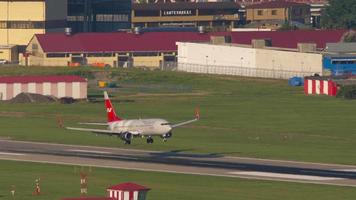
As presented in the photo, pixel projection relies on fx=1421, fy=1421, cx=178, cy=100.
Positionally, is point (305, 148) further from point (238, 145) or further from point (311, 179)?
A: point (311, 179)

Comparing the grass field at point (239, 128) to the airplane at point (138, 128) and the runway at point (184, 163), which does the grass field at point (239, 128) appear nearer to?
the runway at point (184, 163)

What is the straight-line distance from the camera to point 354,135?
518 ft

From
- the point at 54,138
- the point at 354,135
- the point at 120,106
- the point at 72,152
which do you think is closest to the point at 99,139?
the point at 54,138

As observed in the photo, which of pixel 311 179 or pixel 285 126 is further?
pixel 285 126

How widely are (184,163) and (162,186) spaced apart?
19916 millimetres

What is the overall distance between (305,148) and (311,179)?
94.3 feet

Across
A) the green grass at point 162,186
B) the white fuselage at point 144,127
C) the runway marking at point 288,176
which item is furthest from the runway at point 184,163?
the green grass at point 162,186

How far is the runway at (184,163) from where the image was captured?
120 m

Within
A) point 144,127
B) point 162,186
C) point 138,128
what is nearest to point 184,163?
point 144,127

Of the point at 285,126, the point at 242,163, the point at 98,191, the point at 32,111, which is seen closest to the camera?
the point at 98,191

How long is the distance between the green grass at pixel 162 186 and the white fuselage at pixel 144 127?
11251 millimetres

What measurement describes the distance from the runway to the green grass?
385cm

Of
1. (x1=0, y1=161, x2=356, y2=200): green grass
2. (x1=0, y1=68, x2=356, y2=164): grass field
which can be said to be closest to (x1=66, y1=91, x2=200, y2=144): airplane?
(x1=0, y1=68, x2=356, y2=164): grass field

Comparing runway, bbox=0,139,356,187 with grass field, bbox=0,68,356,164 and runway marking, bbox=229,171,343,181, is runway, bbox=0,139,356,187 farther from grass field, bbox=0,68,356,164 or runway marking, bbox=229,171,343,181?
grass field, bbox=0,68,356,164
